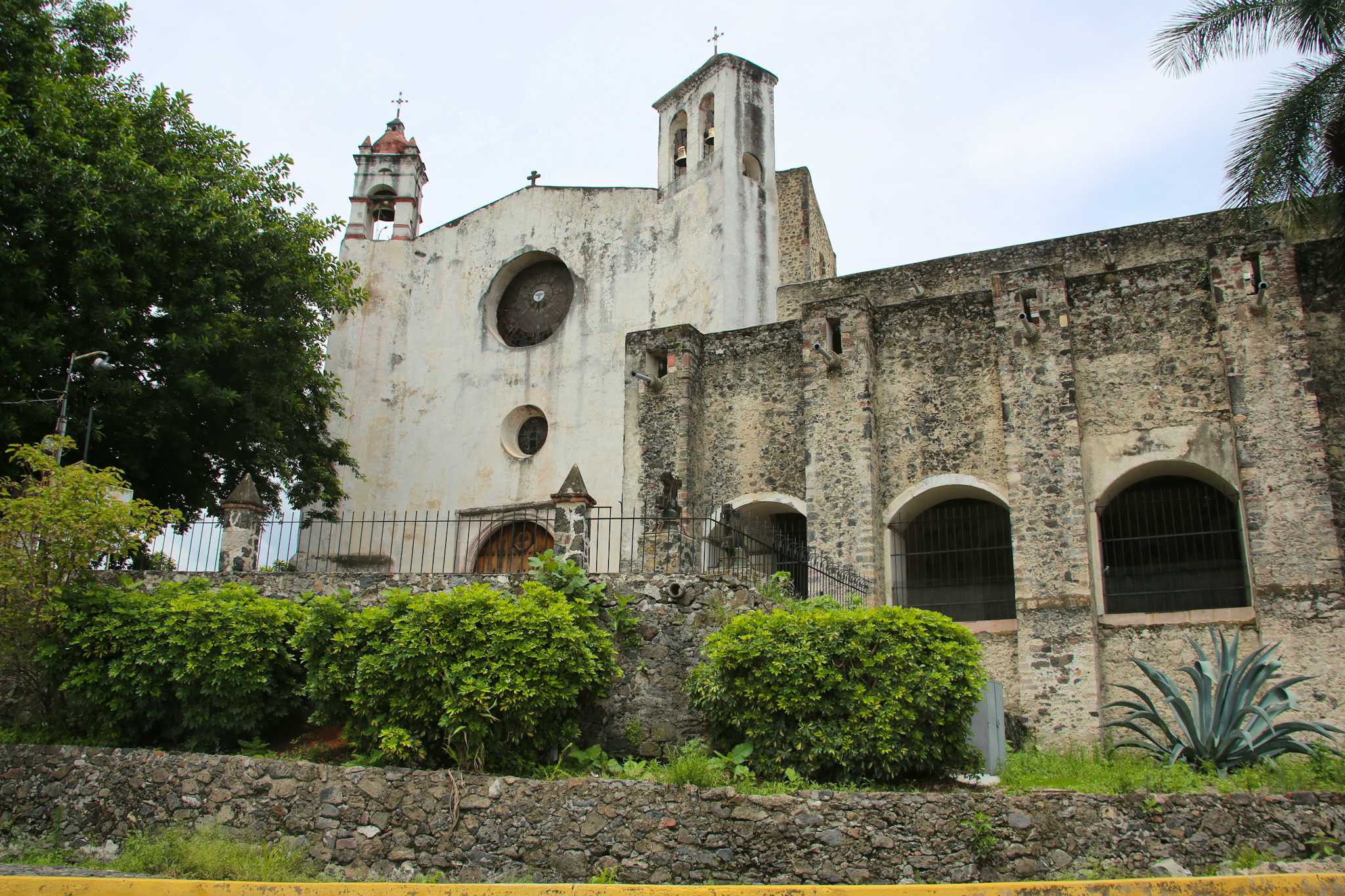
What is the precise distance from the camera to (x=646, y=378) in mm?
16297

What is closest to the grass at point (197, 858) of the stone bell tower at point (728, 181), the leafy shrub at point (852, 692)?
the leafy shrub at point (852, 692)

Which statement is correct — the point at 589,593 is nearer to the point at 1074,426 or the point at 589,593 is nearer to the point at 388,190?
the point at 1074,426

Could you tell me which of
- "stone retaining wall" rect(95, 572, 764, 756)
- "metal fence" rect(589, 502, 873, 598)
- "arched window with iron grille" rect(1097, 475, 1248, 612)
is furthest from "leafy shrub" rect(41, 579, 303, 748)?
"arched window with iron grille" rect(1097, 475, 1248, 612)

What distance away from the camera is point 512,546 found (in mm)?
18688

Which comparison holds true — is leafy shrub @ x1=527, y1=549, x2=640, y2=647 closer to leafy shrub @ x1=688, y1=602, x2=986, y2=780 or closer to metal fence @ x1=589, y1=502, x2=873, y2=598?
leafy shrub @ x1=688, y1=602, x2=986, y2=780

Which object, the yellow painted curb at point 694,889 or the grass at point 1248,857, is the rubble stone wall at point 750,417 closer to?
the grass at point 1248,857

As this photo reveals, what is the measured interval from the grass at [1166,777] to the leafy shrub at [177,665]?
20.5ft

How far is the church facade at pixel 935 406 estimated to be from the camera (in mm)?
12367

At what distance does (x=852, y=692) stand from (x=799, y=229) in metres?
14.8

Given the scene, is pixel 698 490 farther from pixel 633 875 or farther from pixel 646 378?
pixel 633 875

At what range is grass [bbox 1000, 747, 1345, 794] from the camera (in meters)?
7.39

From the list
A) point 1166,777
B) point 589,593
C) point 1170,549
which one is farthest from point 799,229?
point 1166,777

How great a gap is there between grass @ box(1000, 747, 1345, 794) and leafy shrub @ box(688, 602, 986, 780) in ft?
2.40

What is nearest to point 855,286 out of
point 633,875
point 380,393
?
point 380,393
